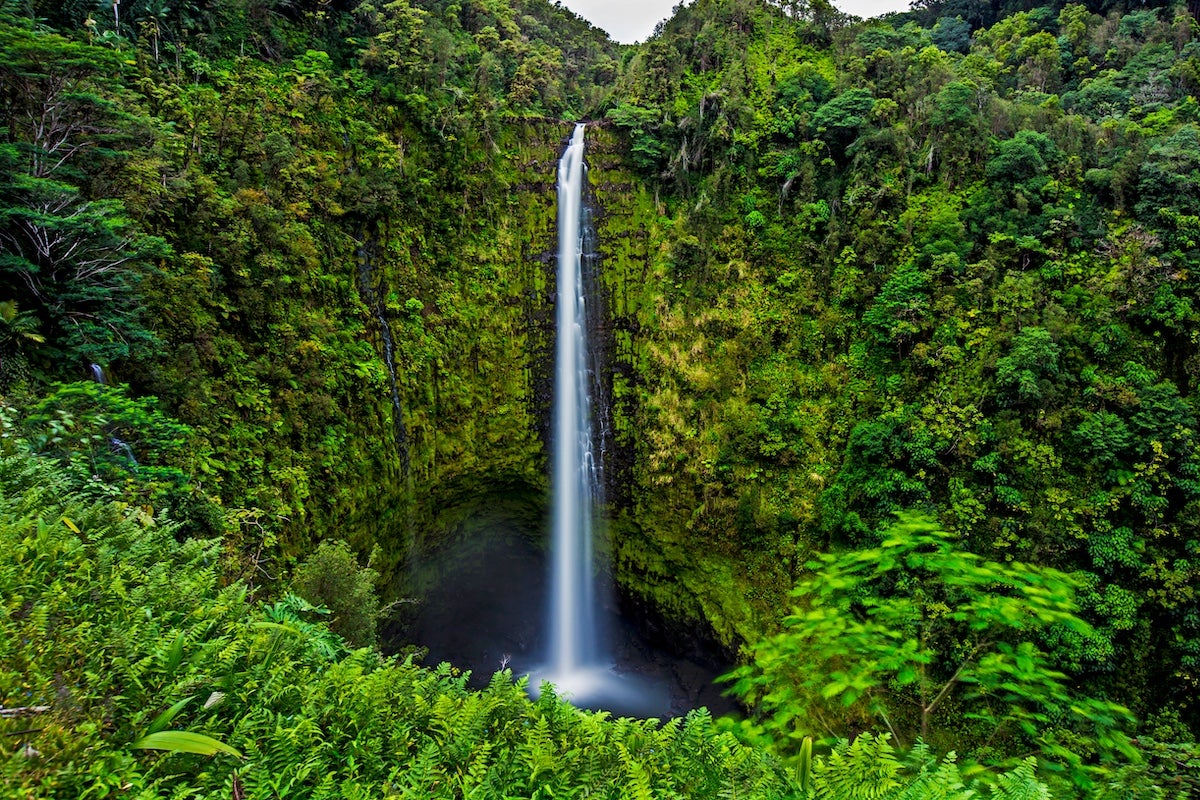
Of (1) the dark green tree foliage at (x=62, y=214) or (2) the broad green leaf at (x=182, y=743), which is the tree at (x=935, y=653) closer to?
(2) the broad green leaf at (x=182, y=743)

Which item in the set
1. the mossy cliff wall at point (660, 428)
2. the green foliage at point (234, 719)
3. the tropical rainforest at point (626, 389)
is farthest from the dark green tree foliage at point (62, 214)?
the mossy cliff wall at point (660, 428)

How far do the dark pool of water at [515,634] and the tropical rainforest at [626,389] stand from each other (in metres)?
0.83

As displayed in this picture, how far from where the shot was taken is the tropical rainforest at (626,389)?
99.9 inches

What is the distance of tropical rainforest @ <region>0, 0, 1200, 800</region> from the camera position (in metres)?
2.54

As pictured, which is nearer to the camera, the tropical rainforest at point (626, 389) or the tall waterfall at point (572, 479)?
the tropical rainforest at point (626, 389)

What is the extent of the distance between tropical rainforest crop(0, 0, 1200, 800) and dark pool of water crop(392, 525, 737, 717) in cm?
83

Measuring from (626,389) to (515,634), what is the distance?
313 inches

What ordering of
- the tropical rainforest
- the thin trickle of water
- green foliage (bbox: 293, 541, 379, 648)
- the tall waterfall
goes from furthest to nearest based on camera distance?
the tall waterfall
the thin trickle of water
green foliage (bbox: 293, 541, 379, 648)
the tropical rainforest

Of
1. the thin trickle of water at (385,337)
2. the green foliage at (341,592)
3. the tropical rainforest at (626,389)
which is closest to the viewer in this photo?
the tropical rainforest at (626,389)

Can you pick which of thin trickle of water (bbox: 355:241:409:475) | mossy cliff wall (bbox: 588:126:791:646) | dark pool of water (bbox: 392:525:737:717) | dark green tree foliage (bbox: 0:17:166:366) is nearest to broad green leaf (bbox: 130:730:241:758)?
dark green tree foliage (bbox: 0:17:166:366)

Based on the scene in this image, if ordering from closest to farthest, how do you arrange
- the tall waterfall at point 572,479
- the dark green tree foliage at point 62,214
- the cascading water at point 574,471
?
the dark green tree foliage at point 62,214 < the cascading water at point 574,471 < the tall waterfall at point 572,479

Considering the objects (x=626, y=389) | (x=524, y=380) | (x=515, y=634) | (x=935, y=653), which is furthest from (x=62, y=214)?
(x=515, y=634)

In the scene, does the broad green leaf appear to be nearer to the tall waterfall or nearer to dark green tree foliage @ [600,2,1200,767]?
dark green tree foliage @ [600,2,1200,767]

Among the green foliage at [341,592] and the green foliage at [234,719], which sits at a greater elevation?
the green foliage at [234,719]
